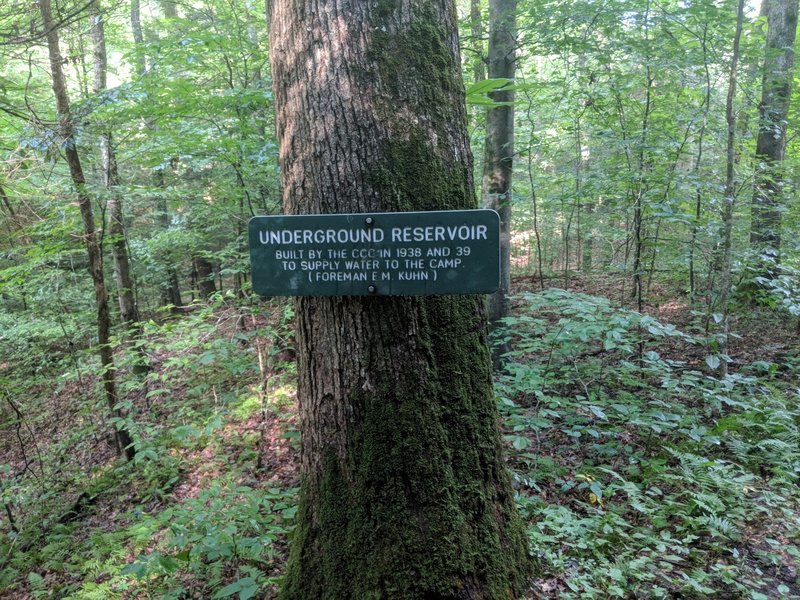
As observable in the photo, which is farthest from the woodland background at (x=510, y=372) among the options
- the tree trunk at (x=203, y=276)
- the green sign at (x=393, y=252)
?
the tree trunk at (x=203, y=276)

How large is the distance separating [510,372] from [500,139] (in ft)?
11.8

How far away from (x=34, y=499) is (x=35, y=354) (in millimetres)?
3780

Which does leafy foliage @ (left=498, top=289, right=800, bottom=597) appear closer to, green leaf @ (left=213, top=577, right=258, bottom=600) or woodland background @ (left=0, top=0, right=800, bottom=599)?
woodland background @ (left=0, top=0, right=800, bottom=599)

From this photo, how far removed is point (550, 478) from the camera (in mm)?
A: 3633

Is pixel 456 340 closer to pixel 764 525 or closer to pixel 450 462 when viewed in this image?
pixel 450 462

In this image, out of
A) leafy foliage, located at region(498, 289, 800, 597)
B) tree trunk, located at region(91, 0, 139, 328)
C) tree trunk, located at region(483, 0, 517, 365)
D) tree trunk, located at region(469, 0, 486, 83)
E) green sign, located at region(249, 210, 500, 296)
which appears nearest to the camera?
green sign, located at region(249, 210, 500, 296)

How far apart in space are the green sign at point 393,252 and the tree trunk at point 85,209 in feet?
16.1

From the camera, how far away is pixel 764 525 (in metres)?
2.92

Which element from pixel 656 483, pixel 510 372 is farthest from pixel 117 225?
pixel 656 483

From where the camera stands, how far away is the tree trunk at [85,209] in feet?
17.9

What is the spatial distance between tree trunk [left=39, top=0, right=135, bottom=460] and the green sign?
16.1ft

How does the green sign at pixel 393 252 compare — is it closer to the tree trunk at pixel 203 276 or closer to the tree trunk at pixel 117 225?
the tree trunk at pixel 117 225

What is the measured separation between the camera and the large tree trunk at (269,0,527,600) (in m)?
1.83

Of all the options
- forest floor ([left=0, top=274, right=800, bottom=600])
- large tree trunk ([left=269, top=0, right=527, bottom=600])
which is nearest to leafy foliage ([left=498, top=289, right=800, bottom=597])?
forest floor ([left=0, top=274, right=800, bottom=600])
